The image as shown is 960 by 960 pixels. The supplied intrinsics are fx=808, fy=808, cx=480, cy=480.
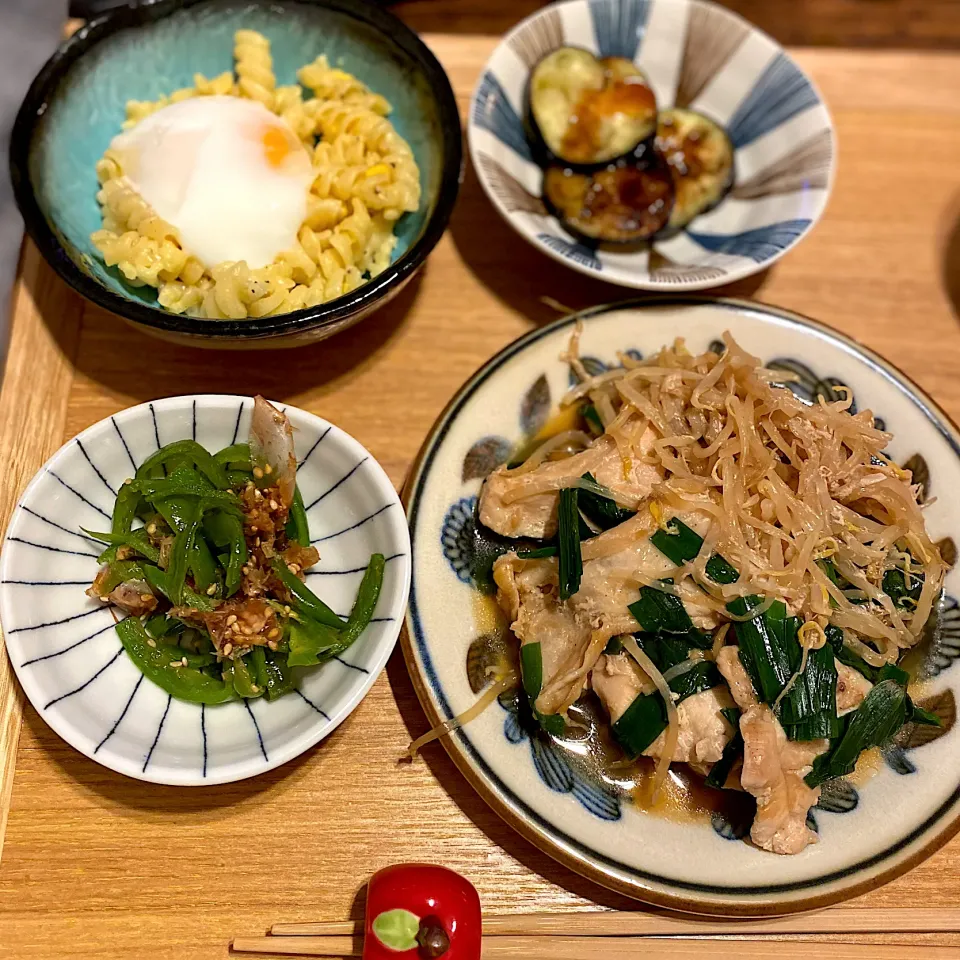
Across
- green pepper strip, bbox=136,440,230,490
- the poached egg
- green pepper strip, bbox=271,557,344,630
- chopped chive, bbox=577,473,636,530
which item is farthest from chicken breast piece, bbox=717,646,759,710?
the poached egg

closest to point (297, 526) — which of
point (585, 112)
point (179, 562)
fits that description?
point (179, 562)

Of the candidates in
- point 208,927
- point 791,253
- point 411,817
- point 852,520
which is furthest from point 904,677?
point 208,927

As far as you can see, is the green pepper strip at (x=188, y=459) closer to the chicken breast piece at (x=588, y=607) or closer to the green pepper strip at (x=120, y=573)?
the green pepper strip at (x=120, y=573)

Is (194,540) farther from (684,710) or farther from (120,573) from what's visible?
(684,710)

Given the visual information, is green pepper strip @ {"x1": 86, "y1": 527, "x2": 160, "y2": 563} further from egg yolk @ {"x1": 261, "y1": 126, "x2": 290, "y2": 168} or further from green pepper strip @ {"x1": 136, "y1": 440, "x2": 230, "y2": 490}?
egg yolk @ {"x1": 261, "y1": 126, "x2": 290, "y2": 168}

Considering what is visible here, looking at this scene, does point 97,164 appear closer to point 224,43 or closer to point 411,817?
point 224,43
